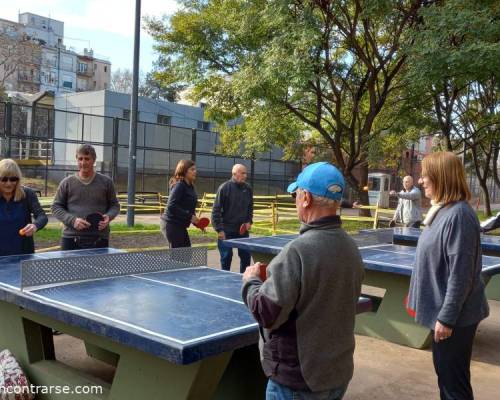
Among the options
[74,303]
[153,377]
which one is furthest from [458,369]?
[74,303]

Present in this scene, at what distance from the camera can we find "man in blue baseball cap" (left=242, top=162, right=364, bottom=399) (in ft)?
6.72

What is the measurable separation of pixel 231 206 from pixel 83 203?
7.31 feet

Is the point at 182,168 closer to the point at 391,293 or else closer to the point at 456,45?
the point at 391,293

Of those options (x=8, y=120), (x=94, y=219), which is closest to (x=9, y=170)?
(x=94, y=219)

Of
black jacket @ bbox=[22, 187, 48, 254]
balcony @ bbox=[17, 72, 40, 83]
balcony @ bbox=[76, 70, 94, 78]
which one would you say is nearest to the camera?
black jacket @ bbox=[22, 187, 48, 254]

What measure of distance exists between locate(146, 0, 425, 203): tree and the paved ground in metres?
9.35

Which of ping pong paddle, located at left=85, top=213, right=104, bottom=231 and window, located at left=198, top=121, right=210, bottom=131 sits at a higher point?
window, located at left=198, top=121, right=210, bottom=131

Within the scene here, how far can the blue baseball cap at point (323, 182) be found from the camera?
7.04ft

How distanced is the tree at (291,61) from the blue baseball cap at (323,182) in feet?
38.4

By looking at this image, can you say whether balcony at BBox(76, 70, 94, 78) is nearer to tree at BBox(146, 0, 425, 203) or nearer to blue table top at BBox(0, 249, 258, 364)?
tree at BBox(146, 0, 425, 203)

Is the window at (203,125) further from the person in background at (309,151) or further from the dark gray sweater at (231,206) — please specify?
the dark gray sweater at (231,206)

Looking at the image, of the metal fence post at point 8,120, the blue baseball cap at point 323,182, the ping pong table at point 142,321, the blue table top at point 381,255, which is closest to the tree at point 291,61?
the metal fence post at point 8,120

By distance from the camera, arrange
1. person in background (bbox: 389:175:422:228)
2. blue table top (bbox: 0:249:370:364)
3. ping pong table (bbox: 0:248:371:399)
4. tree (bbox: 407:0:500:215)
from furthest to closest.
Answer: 1. tree (bbox: 407:0:500:215)
2. person in background (bbox: 389:175:422:228)
3. ping pong table (bbox: 0:248:371:399)
4. blue table top (bbox: 0:249:370:364)

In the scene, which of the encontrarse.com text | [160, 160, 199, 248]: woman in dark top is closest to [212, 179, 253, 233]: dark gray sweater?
[160, 160, 199, 248]: woman in dark top
